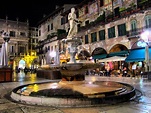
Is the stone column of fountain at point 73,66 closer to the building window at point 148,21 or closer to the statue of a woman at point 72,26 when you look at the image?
the statue of a woman at point 72,26

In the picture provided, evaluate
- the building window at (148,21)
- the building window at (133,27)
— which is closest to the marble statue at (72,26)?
the building window at (148,21)

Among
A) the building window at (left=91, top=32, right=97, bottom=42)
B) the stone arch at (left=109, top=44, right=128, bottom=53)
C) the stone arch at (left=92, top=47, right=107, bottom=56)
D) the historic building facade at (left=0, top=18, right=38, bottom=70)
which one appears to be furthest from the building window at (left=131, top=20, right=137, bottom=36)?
the historic building facade at (left=0, top=18, right=38, bottom=70)

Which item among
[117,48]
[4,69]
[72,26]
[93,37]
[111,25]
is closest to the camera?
[72,26]

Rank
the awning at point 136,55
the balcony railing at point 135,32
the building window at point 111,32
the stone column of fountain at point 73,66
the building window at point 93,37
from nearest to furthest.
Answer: the stone column of fountain at point 73,66
the awning at point 136,55
the balcony railing at point 135,32
the building window at point 111,32
the building window at point 93,37

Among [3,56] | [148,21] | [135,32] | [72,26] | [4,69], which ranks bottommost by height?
[4,69]

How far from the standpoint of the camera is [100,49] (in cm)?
2723

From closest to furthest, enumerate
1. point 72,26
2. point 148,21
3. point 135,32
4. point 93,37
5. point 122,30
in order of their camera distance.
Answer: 1. point 72,26
2. point 148,21
3. point 135,32
4. point 122,30
5. point 93,37

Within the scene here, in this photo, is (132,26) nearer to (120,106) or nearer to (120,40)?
(120,40)

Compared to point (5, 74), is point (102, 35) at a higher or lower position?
higher

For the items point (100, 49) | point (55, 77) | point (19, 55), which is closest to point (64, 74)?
point (55, 77)

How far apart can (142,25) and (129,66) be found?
563 centimetres

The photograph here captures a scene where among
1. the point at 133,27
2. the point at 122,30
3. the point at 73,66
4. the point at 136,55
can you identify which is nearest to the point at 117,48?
the point at 122,30

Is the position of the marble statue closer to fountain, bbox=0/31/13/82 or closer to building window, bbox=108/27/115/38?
fountain, bbox=0/31/13/82

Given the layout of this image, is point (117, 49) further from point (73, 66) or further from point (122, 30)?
point (73, 66)
